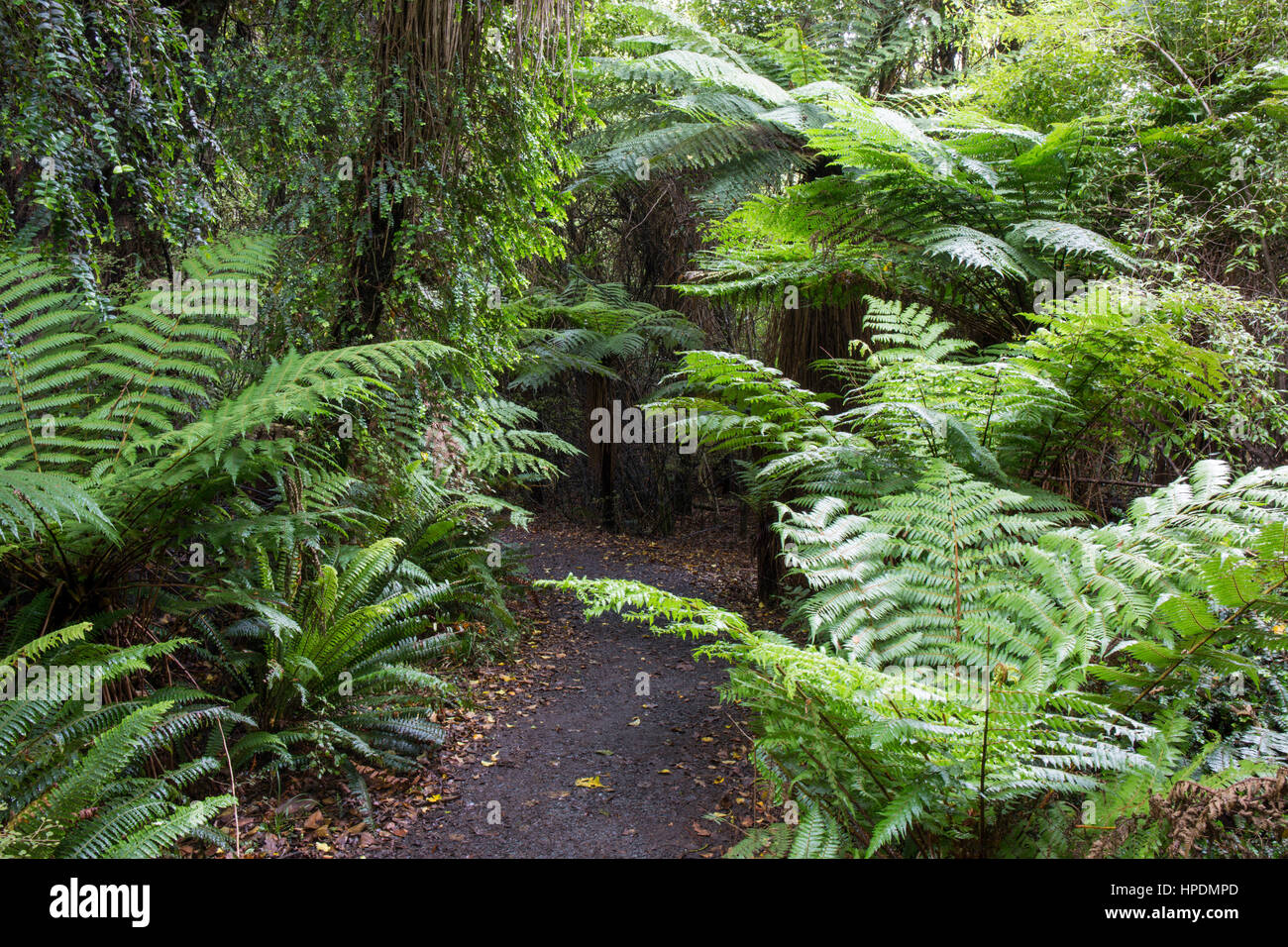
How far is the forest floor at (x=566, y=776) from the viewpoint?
2.60 m

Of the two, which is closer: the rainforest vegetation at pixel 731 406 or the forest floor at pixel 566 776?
the rainforest vegetation at pixel 731 406

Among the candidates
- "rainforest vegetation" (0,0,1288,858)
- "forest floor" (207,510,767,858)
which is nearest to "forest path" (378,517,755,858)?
"forest floor" (207,510,767,858)

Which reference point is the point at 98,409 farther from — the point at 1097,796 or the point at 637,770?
the point at 1097,796

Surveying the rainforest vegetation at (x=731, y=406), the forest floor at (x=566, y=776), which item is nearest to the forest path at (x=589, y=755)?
the forest floor at (x=566, y=776)

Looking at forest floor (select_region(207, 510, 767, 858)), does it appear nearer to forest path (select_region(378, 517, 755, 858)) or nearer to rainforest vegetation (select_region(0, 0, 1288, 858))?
forest path (select_region(378, 517, 755, 858))

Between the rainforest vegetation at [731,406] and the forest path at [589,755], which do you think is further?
the forest path at [589,755]

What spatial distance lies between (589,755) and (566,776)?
0.21m

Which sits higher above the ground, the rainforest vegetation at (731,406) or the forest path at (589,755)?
the rainforest vegetation at (731,406)

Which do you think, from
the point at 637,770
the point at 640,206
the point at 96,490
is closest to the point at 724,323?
the point at 640,206

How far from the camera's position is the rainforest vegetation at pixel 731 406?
1.70m

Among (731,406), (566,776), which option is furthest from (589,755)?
(731,406)

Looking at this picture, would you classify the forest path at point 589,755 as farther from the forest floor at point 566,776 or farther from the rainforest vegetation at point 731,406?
the rainforest vegetation at point 731,406

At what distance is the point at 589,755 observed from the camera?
3.32 meters

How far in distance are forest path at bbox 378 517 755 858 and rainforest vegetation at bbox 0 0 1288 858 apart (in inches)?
6.1
